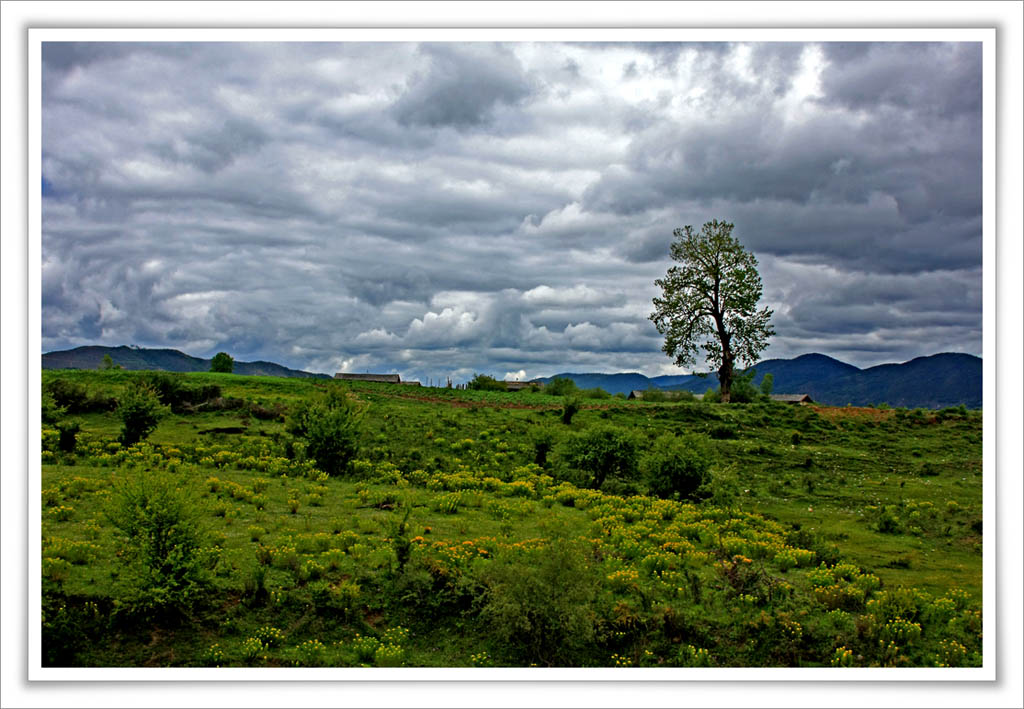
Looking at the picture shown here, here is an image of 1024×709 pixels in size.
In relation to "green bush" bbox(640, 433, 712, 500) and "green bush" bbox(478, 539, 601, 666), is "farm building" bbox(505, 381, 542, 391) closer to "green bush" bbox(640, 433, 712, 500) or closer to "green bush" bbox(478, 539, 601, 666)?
"green bush" bbox(640, 433, 712, 500)

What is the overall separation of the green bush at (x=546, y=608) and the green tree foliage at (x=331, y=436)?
531 inches

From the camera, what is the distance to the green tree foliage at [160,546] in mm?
11328

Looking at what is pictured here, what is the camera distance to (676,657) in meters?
11.1

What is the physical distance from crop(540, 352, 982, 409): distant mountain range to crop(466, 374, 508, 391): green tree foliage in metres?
4.50

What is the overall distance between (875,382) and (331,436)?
33.6m

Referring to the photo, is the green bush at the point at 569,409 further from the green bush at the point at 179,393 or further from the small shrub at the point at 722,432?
the green bush at the point at 179,393

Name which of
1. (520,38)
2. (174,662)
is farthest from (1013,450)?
(174,662)

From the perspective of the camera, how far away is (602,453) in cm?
2369

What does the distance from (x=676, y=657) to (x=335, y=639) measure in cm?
582

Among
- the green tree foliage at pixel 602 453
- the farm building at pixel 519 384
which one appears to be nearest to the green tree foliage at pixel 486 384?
the farm building at pixel 519 384

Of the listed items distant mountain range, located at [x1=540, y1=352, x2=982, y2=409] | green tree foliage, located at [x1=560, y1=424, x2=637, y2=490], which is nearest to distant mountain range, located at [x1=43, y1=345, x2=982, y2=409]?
distant mountain range, located at [x1=540, y1=352, x2=982, y2=409]

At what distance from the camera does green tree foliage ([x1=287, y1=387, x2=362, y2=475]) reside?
77.5 feet

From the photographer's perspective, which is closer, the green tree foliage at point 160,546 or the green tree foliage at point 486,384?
the green tree foliage at point 160,546

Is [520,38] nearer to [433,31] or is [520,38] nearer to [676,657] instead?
[433,31]
